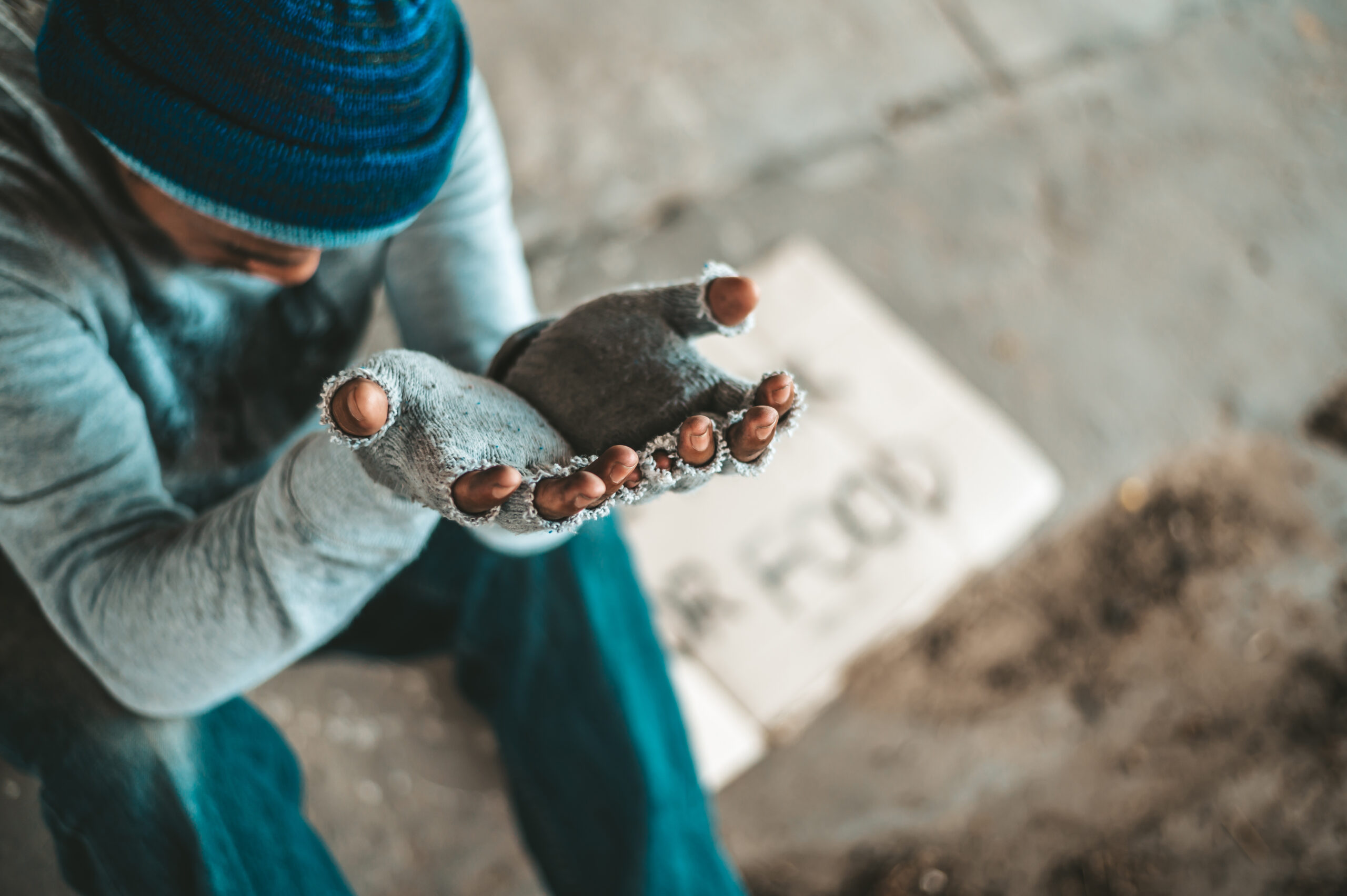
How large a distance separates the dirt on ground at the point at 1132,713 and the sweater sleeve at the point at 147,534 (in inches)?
32.5

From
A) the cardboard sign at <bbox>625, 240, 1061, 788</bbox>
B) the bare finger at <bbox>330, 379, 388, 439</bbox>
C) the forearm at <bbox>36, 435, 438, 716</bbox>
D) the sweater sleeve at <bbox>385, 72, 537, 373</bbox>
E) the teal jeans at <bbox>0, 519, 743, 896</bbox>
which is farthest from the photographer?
the cardboard sign at <bbox>625, 240, 1061, 788</bbox>

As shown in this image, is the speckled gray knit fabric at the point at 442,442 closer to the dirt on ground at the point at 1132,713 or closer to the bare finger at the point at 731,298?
the bare finger at the point at 731,298

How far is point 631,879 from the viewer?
2.93 feet

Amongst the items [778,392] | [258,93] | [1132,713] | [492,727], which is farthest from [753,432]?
[1132,713]

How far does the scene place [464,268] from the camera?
787mm

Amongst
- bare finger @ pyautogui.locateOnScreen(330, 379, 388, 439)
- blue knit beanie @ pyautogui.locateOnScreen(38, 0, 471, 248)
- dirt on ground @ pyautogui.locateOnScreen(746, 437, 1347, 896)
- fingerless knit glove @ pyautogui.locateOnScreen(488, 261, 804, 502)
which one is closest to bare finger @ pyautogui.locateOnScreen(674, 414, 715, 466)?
fingerless knit glove @ pyautogui.locateOnScreen(488, 261, 804, 502)

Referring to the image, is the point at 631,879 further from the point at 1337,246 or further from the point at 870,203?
the point at 1337,246

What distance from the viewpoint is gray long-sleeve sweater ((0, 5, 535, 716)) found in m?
0.53

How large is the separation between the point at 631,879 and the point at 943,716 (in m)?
0.60

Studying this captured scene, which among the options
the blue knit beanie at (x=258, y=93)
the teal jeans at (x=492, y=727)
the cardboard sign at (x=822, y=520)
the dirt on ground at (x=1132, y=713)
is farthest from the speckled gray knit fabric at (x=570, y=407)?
the dirt on ground at (x=1132, y=713)

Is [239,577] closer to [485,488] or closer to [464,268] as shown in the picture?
[485,488]

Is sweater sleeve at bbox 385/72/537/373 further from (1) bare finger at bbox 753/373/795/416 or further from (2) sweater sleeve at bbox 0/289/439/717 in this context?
(1) bare finger at bbox 753/373/795/416

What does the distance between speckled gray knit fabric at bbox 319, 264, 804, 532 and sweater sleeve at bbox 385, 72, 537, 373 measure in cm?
23

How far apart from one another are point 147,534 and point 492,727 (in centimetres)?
62
